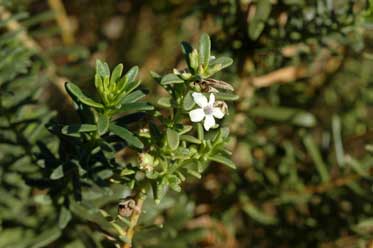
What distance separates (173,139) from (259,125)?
90cm

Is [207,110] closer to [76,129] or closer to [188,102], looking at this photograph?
[188,102]

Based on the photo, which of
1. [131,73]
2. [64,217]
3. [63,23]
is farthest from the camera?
[63,23]

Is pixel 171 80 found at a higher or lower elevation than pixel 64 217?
higher

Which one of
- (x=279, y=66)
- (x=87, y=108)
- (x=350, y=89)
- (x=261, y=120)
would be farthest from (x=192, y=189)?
(x=87, y=108)

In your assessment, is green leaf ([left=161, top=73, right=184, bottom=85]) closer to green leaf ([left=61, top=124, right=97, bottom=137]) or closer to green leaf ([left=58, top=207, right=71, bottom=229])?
green leaf ([left=61, top=124, right=97, bottom=137])

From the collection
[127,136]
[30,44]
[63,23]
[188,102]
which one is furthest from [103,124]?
[63,23]

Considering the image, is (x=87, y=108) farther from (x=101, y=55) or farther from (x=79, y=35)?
(x=79, y=35)

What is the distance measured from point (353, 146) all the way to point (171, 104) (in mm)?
1113

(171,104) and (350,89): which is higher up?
(171,104)

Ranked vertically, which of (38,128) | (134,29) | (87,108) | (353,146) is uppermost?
(87,108)

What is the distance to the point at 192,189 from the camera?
1952 millimetres

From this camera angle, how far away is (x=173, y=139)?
1.10m

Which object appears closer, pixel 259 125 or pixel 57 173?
pixel 57 173

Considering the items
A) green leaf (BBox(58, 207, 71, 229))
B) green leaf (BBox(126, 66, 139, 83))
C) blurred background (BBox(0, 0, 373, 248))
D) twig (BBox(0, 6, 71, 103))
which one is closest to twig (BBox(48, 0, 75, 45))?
blurred background (BBox(0, 0, 373, 248))
